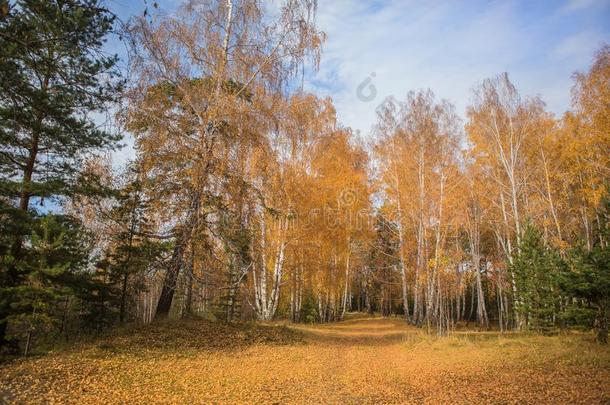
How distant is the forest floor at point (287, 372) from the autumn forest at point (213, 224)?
61mm

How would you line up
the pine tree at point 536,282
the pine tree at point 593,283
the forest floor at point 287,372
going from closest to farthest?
the forest floor at point 287,372
the pine tree at point 593,283
the pine tree at point 536,282

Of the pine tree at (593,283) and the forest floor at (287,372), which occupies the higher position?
the pine tree at (593,283)

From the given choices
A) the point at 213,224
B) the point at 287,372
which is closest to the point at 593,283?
the point at 287,372

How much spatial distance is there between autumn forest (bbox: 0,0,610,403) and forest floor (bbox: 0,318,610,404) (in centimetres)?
6

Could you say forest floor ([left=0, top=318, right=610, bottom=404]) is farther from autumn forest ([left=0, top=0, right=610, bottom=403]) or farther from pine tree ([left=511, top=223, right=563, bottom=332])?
pine tree ([left=511, top=223, right=563, bottom=332])

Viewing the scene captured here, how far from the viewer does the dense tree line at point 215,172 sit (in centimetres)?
716

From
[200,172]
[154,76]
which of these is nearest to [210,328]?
[200,172]

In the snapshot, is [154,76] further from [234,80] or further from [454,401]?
[454,401]

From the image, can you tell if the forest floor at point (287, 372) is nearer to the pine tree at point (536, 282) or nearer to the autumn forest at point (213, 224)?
the autumn forest at point (213, 224)

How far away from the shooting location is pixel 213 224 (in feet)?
34.4

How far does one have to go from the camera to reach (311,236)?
17609mm

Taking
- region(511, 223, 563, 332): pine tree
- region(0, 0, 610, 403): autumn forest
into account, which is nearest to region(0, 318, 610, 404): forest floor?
region(0, 0, 610, 403): autumn forest

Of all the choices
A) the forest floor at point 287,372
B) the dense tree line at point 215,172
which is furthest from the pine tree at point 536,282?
the forest floor at point 287,372

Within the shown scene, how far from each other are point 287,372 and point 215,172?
5509 mm
